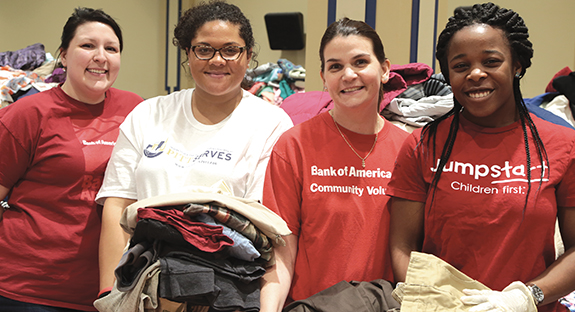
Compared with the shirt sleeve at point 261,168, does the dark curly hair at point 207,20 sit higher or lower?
higher

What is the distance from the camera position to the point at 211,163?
1.62 m

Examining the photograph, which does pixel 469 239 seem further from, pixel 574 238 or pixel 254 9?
pixel 254 9

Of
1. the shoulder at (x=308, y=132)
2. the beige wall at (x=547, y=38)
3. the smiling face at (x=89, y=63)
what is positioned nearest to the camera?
the shoulder at (x=308, y=132)

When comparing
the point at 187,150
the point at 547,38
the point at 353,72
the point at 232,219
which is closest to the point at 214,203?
the point at 232,219

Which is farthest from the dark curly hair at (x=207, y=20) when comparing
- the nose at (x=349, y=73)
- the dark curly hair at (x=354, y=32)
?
the nose at (x=349, y=73)

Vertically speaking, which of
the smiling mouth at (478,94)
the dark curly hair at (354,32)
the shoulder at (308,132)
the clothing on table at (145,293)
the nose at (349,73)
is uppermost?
the dark curly hair at (354,32)

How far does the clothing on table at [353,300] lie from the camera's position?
1296 mm

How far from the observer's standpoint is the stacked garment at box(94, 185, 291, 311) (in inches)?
47.3

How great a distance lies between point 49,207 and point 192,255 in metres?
0.92

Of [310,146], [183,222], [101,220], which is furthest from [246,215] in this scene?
[101,220]

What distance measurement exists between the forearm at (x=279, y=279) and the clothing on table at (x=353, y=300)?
0.16 ft

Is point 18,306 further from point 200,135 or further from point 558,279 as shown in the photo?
point 558,279

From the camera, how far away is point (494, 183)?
129 centimetres

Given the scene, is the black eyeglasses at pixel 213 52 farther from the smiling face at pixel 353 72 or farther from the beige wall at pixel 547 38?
the beige wall at pixel 547 38
